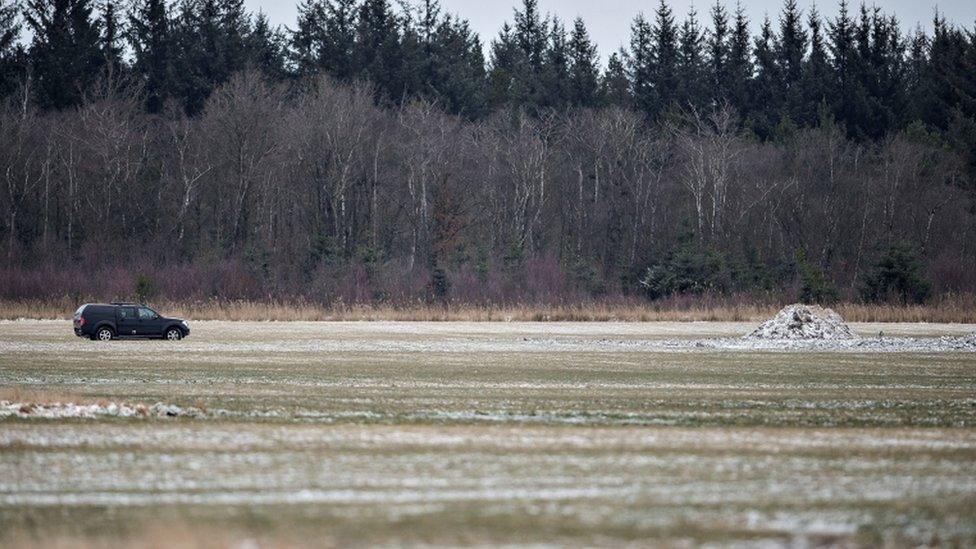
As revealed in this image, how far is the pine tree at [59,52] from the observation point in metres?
99.0

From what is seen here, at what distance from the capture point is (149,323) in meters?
49.4

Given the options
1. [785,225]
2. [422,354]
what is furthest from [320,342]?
[785,225]

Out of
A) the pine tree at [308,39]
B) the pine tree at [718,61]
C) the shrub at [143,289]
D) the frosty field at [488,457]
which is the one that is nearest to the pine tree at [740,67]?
the pine tree at [718,61]

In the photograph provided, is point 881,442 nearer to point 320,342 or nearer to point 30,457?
point 30,457

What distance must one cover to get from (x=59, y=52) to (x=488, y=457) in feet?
303

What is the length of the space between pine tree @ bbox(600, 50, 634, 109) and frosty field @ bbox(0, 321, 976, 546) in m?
84.8

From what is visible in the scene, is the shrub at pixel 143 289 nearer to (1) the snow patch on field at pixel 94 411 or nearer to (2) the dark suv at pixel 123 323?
(2) the dark suv at pixel 123 323

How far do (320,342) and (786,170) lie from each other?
64073mm

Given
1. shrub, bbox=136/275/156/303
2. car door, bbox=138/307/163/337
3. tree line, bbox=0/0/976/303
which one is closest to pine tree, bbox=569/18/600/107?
tree line, bbox=0/0/976/303

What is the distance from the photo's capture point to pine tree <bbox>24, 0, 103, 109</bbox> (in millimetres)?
99000

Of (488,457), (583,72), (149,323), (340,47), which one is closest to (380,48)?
(340,47)

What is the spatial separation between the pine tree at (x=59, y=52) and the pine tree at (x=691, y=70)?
50.4 m

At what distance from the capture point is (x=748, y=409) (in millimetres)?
21531

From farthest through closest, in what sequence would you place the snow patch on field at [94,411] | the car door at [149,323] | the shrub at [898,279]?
the shrub at [898,279], the car door at [149,323], the snow patch on field at [94,411]
